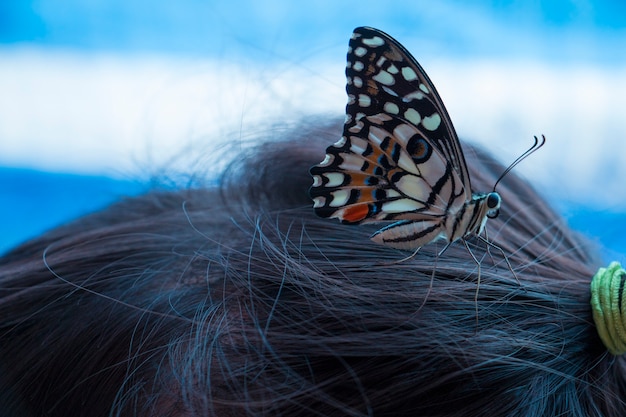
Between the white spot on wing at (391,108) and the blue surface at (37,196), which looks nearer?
the white spot on wing at (391,108)

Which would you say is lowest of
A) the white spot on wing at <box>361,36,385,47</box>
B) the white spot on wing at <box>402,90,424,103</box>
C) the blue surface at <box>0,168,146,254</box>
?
the blue surface at <box>0,168,146,254</box>

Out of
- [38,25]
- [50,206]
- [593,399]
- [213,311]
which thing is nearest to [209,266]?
[213,311]

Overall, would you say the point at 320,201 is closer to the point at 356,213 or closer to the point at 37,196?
the point at 356,213

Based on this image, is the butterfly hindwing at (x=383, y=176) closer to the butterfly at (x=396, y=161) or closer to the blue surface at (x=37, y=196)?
the butterfly at (x=396, y=161)

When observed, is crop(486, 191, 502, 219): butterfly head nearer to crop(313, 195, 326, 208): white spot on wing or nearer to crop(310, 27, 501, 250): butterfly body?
crop(310, 27, 501, 250): butterfly body

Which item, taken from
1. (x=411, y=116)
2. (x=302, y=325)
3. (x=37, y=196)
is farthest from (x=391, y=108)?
(x=37, y=196)

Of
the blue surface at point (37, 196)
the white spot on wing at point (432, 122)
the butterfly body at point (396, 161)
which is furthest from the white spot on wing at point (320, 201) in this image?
the blue surface at point (37, 196)

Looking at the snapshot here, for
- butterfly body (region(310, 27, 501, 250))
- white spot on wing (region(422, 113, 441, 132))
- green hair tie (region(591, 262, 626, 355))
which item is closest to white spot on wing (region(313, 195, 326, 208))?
butterfly body (region(310, 27, 501, 250))
